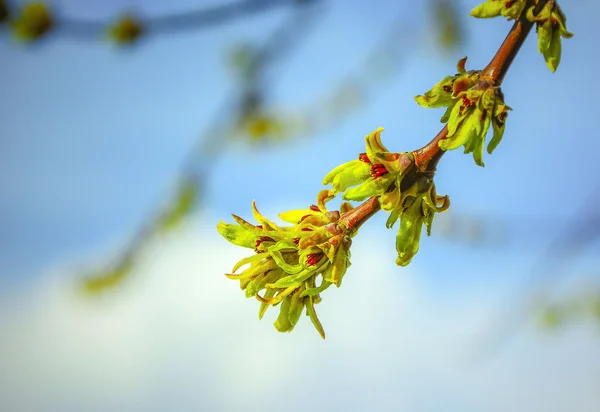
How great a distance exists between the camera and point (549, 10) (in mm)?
896

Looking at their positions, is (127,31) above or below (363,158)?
above

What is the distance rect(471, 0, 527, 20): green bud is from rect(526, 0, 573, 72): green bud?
0.7 inches

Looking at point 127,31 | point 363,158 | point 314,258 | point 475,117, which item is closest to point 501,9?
point 475,117

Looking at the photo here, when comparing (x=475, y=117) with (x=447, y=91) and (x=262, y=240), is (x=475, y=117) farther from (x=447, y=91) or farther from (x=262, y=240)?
(x=262, y=240)

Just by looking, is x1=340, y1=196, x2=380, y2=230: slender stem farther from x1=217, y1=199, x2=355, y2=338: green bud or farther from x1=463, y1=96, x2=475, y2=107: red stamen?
x1=463, y1=96, x2=475, y2=107: red stamen

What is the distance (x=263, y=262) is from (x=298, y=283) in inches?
3.4

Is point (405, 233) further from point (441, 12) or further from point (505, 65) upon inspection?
point (441, 12)

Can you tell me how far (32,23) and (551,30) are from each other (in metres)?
2.65

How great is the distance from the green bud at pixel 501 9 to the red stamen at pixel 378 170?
32 cm

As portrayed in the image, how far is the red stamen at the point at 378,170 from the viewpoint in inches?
35.3

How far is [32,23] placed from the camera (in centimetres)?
272

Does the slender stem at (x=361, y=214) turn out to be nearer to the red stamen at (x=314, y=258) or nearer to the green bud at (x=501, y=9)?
the red stamen at (x=314, y=258)

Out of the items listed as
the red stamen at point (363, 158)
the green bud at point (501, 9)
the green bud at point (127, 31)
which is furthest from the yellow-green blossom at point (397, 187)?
the green bud at point (127, 31)

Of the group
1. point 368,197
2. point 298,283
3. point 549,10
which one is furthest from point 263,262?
point 549,10
